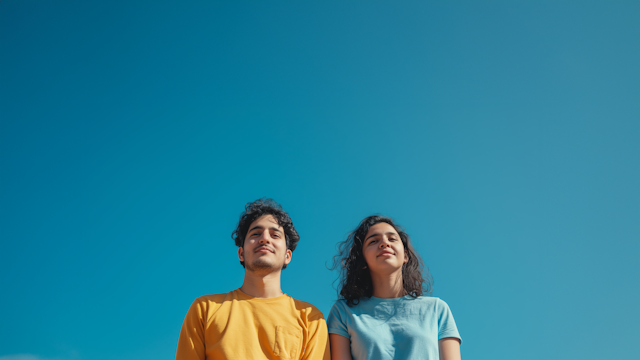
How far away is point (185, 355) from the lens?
236 inches

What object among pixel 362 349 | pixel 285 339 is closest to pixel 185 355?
pixel 285 339

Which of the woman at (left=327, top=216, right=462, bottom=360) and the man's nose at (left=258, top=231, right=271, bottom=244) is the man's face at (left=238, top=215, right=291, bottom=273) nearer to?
the man's nose at (left=258, top=231, right=271, bottom=244)

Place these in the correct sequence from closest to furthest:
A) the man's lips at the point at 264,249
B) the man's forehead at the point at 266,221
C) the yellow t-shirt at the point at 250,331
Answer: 1. the yellow t-shirt at the point at 250,331
2. the man's lips at the point at 264,249
3. the man's forehead at the point at 266,221

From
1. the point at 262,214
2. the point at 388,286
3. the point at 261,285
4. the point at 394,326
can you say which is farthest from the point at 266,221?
the point at 394,326

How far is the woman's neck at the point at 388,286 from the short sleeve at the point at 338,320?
63 centimetres

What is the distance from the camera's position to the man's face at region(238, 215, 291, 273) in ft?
23.1

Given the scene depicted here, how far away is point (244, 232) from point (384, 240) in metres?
2.55

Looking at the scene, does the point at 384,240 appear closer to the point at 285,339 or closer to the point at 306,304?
the point at 306,304

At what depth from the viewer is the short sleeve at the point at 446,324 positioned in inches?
263

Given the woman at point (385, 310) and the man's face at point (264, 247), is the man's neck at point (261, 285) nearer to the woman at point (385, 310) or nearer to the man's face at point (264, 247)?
the man's face at point (264, 247)

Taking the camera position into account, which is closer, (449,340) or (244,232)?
(449,340)

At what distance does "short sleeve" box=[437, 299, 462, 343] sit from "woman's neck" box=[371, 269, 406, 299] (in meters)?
0.68

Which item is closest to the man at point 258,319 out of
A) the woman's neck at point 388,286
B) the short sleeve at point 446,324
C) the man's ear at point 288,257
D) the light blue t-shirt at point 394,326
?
the man's ear at point 288,257

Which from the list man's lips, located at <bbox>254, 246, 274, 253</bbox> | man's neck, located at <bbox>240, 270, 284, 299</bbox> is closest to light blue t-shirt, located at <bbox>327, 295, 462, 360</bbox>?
man's neck, located at <bbox>240, 270, 284, 299</bbox>
